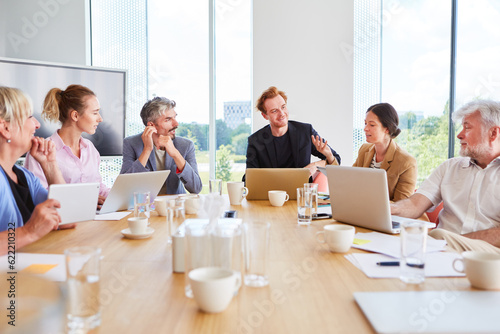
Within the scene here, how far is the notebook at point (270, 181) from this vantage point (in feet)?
8.55

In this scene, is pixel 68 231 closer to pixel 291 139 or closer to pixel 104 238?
pixel 104 238

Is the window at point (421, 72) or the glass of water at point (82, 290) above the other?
the window at point (421, 72)

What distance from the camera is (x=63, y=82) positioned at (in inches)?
169

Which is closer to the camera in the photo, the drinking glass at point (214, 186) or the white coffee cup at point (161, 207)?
the white coffee cup at point (161, 207)

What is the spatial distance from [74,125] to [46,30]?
2565 millimetres

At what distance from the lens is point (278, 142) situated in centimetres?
357

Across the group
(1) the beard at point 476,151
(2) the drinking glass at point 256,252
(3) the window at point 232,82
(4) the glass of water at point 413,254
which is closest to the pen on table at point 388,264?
(4) the glass of water at point 413,254

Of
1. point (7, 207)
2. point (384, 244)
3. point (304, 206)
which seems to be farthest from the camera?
point (304, 206)

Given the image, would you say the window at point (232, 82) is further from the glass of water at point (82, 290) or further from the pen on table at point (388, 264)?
the glass of water at point (82, 290)

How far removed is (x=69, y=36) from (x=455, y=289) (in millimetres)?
4874

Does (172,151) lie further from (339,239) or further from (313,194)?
(339,239)

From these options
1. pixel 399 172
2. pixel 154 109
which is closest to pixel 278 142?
pixel 154 109

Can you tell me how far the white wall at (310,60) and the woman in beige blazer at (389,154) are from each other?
1.63 meters

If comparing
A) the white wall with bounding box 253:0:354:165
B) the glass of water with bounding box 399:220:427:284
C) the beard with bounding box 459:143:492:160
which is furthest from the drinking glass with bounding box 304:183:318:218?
the white wall with bounding box 253:0:354:165
